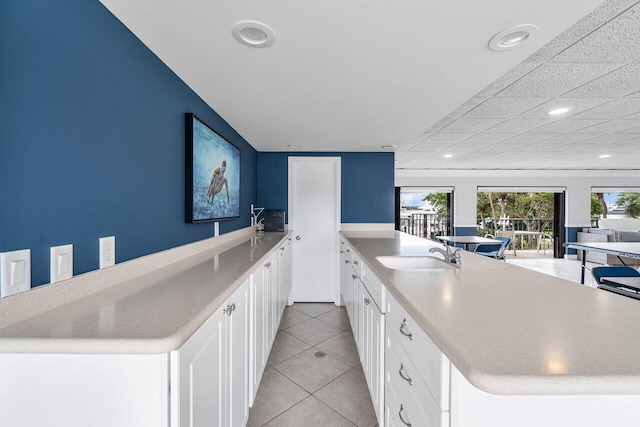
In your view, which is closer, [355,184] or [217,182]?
[217,182]

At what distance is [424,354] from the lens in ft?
3.07

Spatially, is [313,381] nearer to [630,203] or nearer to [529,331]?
[529,331]

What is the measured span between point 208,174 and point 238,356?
134cm

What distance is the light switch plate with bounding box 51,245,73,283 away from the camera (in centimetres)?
98

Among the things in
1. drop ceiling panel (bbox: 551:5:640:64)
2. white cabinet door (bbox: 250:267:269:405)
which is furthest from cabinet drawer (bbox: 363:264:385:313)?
drop ceiling panel (bbox: 551:5:640:64)

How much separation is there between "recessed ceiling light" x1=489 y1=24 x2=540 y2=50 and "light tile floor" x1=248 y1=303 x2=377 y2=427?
7.25 ft

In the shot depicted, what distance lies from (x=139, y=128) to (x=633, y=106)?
14.5 feet

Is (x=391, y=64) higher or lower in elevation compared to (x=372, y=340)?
higher

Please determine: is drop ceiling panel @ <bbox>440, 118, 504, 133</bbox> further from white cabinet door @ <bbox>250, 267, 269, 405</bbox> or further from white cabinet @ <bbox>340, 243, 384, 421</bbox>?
white cabinet door @ <bbox>250, 267, 269, 405</bbox>

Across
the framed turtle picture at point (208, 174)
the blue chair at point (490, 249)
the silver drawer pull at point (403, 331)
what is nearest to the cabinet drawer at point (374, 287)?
the silver drawer pull at point (403, 331)

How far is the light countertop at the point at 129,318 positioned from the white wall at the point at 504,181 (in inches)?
281

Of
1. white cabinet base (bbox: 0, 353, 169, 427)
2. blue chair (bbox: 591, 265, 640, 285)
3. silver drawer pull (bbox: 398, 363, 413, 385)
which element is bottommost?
Result: silver drawer pull (bbox: 398, 363, 413, 385)

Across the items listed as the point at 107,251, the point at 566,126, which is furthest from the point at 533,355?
the point at 566,126

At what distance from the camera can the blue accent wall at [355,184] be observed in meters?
4.11
